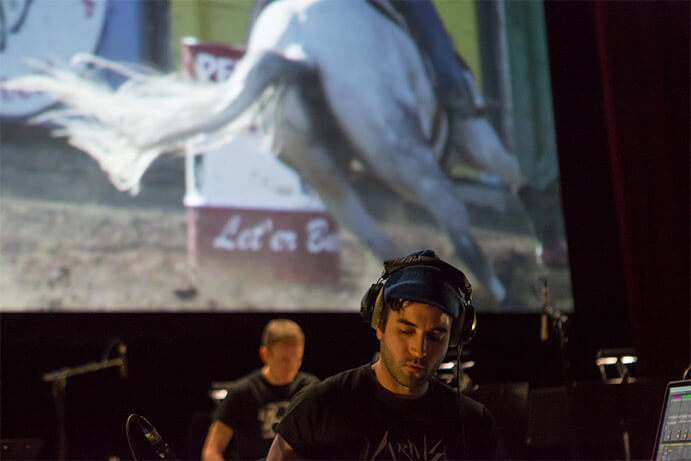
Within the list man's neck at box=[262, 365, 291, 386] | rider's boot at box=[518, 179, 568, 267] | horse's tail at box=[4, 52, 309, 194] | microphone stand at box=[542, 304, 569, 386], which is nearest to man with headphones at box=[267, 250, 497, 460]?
man's neck at box=[262, 365, 291, 386]

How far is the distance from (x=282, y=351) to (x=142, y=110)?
1724 millimetres

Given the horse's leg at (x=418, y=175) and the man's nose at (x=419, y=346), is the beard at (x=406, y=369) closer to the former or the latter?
the man's nose at (x=419, y=346)

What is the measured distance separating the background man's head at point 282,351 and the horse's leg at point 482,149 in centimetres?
209

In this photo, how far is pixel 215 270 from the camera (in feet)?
14.6

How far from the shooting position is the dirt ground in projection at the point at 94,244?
4098 mm

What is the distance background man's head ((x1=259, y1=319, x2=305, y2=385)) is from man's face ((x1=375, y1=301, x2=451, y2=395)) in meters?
1.94

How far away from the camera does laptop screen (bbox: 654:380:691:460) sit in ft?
5.97

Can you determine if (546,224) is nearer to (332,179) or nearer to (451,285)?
(332,179)

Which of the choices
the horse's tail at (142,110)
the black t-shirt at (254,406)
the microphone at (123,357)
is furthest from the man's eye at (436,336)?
the horse's tail at (142,110)

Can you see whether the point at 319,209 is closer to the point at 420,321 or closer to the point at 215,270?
the point at 215,270

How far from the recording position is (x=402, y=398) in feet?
5.41

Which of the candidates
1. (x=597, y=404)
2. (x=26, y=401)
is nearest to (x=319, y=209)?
(x=26, y=401)

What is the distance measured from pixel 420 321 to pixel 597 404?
1514 millimetres

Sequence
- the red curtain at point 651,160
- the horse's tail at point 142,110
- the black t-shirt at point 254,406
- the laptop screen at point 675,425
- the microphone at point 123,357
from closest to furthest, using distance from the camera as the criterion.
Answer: the laptop screen at point 675,425, the black t-shirt at point 254,406, the microphone at point 123,357, the horse's tail at point 142,110, the red curtain at point 651,160
